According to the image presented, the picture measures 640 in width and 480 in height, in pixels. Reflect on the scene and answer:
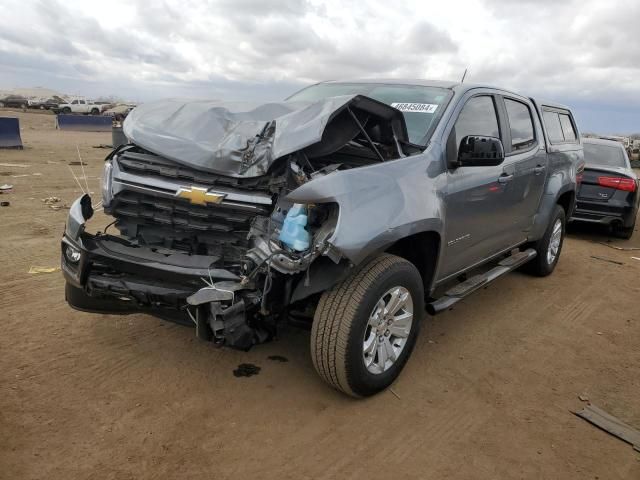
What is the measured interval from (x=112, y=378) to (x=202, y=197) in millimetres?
1312

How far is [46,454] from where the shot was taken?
2.56 m

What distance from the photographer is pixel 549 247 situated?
590 centimetres

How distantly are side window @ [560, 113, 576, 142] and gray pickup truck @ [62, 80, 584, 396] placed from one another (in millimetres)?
2669

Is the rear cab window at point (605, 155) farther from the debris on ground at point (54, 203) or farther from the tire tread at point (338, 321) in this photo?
the debris on ground at point (54, 203)

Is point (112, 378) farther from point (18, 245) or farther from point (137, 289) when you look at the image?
point (18, 245)

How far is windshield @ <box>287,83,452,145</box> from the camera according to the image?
3.67 metres

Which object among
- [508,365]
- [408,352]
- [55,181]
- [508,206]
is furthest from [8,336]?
[55,181]

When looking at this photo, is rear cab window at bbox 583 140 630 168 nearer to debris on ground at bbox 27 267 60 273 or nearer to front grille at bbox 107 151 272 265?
front grille at bbox 107 151 272 265

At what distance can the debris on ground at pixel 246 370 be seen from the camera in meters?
3.41

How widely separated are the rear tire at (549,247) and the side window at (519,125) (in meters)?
1.14

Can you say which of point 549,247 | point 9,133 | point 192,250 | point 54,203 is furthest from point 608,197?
point 9,133

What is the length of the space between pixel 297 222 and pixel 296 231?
53 mm

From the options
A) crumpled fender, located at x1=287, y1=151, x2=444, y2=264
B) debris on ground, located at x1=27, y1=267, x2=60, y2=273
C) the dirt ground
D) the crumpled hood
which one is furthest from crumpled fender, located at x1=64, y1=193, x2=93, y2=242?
debris on ground, located at x1=27, y1=267, x2=60, y2=273

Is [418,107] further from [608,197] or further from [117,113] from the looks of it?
Answer: [117,113]
